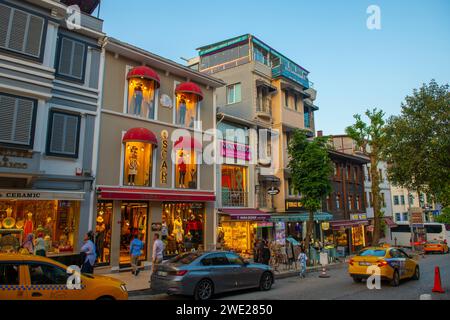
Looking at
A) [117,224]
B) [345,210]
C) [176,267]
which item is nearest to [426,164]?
[176,267]

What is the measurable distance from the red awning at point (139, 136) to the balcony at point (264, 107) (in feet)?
35.5

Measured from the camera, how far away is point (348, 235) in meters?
33.2

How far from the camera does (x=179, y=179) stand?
1830 centimetres

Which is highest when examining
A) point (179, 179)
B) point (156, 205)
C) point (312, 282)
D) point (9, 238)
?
point (179, 179)

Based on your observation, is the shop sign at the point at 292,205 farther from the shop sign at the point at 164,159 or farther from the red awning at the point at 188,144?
the shop sign at the point at 164,159

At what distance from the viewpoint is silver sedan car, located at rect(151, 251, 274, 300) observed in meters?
9.75

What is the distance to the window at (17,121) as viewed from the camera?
1166cm

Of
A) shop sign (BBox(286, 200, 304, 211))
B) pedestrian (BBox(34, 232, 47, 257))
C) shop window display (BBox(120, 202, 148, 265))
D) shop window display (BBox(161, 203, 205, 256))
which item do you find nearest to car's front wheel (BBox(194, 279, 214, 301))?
pedestrian (BBox(34, 232, 47, 257))

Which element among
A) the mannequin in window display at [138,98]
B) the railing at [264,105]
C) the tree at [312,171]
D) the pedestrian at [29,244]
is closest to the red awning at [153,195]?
the pedestrian at [29,244]

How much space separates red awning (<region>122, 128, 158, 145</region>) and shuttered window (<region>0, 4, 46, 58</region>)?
16.2ft

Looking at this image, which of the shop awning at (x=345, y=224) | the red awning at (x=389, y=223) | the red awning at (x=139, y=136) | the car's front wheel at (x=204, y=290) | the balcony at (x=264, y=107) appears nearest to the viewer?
the car's front wheel at (x=204, y=290)

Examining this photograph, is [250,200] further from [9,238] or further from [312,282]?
[9,238]

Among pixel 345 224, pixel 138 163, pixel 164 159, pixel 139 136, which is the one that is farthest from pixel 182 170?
pixel 345 224
